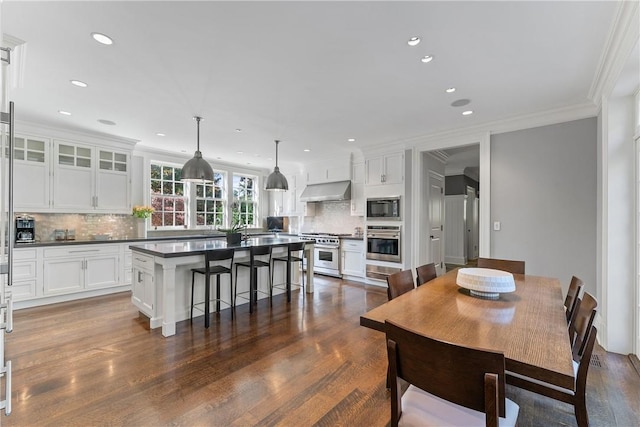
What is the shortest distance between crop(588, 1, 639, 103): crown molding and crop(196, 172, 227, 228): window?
6325 mm

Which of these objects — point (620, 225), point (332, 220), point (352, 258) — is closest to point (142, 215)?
point (332, 220)

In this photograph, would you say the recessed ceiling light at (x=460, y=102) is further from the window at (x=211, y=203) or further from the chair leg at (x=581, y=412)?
the window at (x=211, y=203)

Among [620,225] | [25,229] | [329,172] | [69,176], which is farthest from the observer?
[329,172]

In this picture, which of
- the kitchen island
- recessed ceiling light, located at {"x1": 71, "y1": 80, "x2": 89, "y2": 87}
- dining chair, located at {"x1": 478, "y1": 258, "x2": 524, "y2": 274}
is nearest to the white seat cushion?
dining chair, located at {"x1": 478, "y1": 258, "x2": 524, "y2": 274}

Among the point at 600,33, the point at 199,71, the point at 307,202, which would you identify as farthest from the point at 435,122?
the point at 307,202

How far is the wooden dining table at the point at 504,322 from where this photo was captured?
1.03 meters

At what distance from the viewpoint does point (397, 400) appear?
3.78ft

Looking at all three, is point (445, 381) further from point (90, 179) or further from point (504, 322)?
point (90, 179)

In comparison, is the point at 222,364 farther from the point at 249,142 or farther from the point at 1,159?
the point at 249,142

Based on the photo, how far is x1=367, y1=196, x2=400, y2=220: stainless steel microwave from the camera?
5.02 m

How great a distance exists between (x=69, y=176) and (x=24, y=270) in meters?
1.48

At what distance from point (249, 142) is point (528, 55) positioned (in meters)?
4.07

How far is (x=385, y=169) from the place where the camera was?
5223mm

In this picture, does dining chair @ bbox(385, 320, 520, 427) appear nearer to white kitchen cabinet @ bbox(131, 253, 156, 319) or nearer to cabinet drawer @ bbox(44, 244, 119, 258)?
white kitchen cabinet @ bbox(131, 253, 156, 319)
